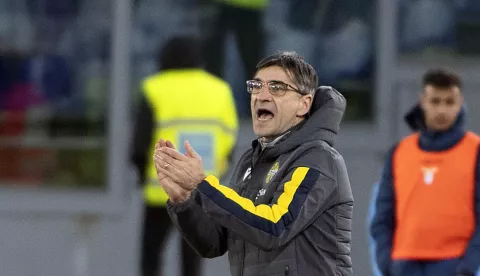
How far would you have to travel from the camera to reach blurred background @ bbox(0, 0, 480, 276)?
9.73 metres

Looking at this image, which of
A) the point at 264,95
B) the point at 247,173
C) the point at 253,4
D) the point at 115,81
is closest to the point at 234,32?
the point at 253,4

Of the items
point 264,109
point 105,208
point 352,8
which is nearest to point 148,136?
point 105,208

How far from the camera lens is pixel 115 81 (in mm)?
9836

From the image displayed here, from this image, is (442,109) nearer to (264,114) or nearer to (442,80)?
(442,80)

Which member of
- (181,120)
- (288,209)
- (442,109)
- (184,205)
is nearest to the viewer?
(288,209)

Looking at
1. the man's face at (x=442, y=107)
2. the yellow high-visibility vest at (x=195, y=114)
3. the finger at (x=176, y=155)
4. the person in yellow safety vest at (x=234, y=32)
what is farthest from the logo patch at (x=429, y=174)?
the person in yellow safety vest at (x=234, y=32)

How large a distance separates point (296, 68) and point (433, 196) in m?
2.30

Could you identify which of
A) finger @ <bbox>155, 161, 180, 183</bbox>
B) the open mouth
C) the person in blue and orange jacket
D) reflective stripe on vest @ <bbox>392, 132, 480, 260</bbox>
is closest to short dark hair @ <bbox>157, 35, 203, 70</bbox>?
the person in blue and orange jacket

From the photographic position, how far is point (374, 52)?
9938 millimetres

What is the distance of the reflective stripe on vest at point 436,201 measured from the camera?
20.5 ft

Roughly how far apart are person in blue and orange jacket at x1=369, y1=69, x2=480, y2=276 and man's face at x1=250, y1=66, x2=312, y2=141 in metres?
2.22

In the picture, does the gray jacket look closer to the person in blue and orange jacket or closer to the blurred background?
the person in blue and orange jacket

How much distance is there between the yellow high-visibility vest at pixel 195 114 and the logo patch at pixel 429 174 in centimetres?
213

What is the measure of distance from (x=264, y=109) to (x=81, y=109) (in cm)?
584
